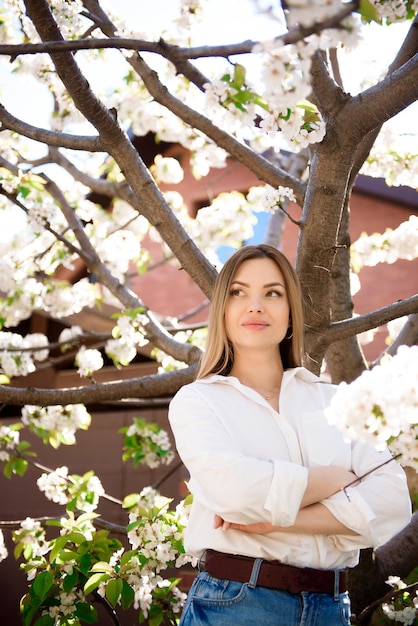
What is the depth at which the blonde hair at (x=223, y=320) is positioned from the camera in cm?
192

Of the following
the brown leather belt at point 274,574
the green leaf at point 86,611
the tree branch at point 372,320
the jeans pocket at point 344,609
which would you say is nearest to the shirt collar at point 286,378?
the brown leather belt at point 274,574

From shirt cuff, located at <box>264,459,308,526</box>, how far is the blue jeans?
192mm

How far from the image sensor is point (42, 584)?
8.47 ft

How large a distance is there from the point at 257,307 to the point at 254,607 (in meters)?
0.74

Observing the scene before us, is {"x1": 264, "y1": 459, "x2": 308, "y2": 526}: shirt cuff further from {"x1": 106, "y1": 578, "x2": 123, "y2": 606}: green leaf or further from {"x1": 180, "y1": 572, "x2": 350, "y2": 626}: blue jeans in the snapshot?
{"x1": 106, "y1": 578, "x2": 123, "y2": 606}: green leaf

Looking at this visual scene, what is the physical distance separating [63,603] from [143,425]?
137 centimetres

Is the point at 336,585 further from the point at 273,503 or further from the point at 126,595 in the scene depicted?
the point at 126,595

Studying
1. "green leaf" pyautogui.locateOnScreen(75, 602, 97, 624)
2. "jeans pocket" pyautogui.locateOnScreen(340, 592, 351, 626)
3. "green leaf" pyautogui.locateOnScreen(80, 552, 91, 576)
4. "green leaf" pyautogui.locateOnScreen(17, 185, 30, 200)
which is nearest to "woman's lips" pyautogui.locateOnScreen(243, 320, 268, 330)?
"jeans pocket" pyautogui.locateOnScreen(340, 592, 351, 626)

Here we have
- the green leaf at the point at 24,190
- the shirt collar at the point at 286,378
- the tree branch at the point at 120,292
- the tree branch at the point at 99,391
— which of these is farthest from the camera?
the green leaf at the point at 24,190

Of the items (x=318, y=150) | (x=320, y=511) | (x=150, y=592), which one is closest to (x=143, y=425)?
(x=150, y=592)

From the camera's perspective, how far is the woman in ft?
4.93

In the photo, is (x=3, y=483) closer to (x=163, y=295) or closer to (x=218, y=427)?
(x=163, y=295)

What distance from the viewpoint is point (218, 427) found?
165 centimetres

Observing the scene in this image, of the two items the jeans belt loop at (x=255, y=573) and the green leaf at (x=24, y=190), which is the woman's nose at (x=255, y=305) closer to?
the jeans belt loop at (x=255, y=573)
